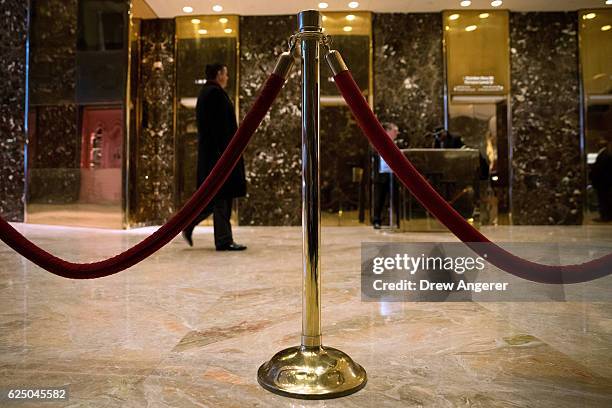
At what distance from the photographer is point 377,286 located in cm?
254

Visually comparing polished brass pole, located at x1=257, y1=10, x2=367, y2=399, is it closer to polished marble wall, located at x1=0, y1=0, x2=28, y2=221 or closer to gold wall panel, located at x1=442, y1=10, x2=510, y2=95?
gold wall panel, located at x1=442, y1=10, x2=510, y2=95

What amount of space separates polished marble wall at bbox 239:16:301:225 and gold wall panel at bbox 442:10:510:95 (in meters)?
2.73

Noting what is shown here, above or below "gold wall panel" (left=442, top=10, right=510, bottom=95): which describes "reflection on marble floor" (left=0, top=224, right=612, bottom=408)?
below

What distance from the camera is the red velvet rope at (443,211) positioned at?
1.24m

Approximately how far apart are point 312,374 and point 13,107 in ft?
26.1

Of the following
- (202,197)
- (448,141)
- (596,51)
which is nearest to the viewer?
(202,197)

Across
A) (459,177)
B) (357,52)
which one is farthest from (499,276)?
(357,52)

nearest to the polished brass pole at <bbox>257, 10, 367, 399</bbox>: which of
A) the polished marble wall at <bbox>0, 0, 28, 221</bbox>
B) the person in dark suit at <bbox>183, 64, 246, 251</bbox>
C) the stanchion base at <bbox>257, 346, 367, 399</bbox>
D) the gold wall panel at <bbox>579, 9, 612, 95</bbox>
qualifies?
the stanchion base at <bbox>257, 346, 367, 399</bbox>

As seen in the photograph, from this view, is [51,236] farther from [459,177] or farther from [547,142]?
[547,142]

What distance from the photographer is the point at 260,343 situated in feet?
5.07

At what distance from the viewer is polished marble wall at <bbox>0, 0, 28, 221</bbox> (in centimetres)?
716

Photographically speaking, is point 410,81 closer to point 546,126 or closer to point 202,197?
point 546,126

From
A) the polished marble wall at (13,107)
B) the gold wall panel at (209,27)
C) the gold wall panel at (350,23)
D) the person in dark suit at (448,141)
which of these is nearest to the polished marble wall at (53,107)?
the polished marble wall at (13,107)

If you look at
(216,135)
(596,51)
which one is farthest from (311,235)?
(596,51)
